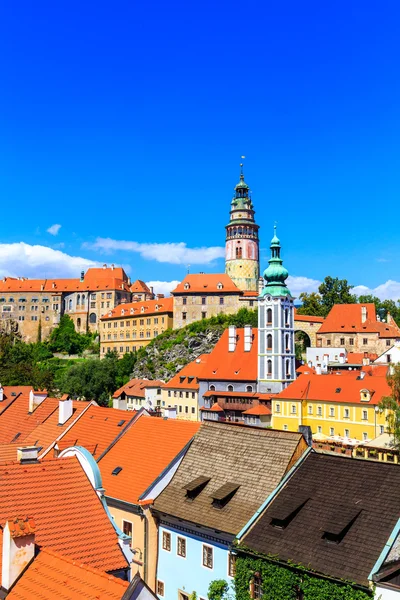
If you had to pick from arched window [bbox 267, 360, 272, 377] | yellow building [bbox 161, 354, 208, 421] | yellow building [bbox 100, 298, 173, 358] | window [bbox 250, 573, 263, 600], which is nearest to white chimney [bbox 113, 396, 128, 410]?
yellow building [bbox 161, 354, 208, 421]

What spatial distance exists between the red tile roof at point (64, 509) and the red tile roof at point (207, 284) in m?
84.2

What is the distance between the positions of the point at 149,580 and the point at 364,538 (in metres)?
8.22

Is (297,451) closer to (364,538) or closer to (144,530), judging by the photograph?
(364,538)

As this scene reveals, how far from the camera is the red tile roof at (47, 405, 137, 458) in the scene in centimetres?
2612

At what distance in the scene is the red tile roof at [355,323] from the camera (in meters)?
85.9

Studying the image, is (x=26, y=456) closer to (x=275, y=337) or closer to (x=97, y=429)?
(x=97, y=429)

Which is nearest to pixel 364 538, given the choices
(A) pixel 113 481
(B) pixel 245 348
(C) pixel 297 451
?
(C) pixel 297 451

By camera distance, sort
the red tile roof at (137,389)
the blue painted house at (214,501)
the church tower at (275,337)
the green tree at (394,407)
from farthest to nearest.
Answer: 1. the red tile roof at (137,389)
2. the church tower at (275,337)
3. the green tree at (394,407)
4. the blue painted house at (214,501)

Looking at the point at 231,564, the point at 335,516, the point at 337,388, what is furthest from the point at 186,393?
the point at 335,516

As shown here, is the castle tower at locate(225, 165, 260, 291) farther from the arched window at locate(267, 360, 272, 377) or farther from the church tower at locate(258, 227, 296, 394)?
the arched window at locate(267, 360, 272, 377)

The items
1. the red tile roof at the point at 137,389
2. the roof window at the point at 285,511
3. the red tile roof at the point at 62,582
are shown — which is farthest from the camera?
the red tile roof at the point at 137,389

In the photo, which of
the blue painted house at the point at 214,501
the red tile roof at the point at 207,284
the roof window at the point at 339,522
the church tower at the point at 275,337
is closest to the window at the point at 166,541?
the blue painted house at the point at 214,501

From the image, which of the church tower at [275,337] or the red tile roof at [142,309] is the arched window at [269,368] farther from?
the red tile roof at [142,309]

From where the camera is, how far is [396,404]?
1548 inches
